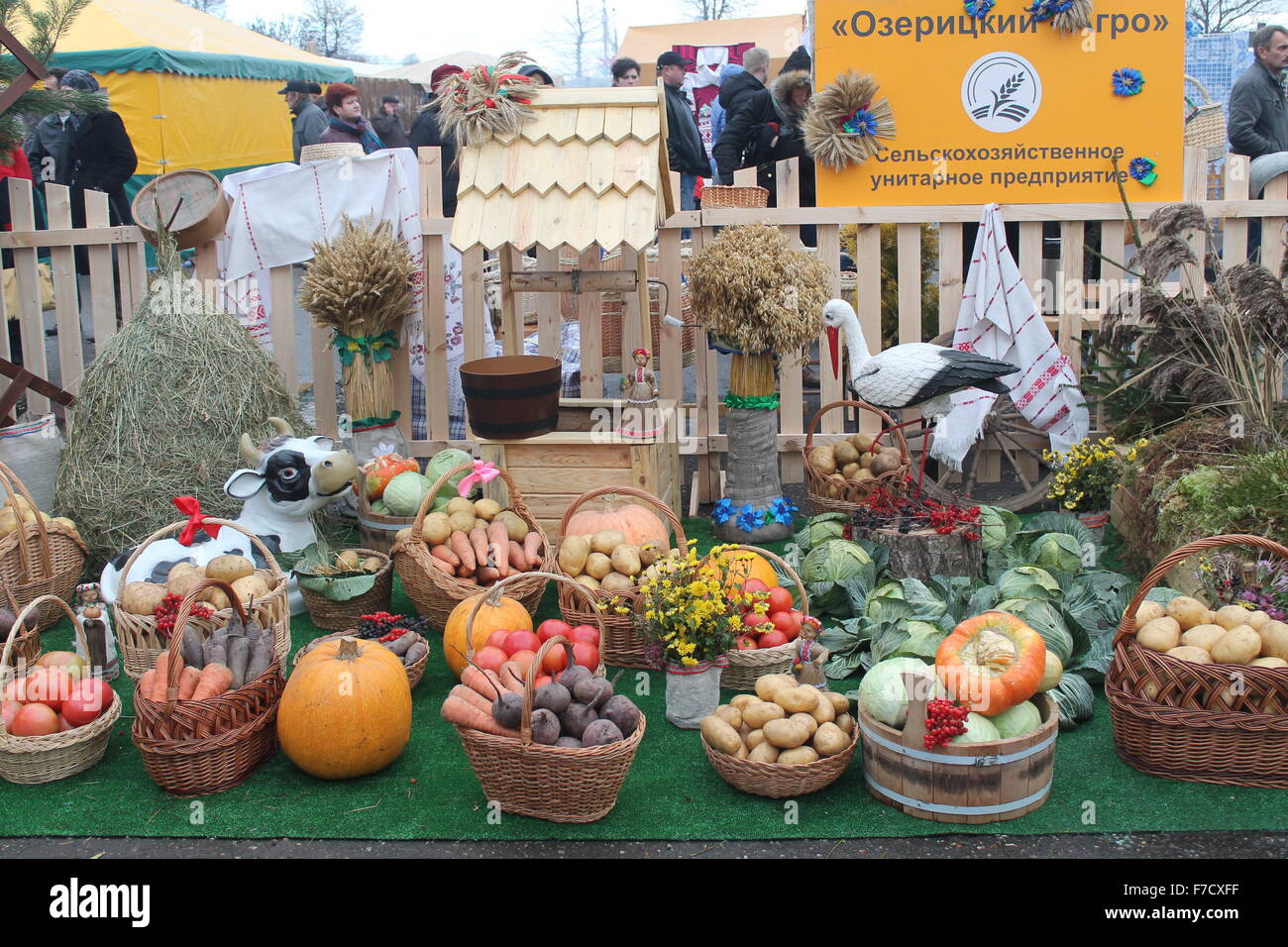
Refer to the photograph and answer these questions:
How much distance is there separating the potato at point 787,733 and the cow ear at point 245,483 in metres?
3.11

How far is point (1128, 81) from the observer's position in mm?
7070

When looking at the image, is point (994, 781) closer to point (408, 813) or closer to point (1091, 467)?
point (408, 813)

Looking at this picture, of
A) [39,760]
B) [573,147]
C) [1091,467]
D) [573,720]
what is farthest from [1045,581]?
[39,760]

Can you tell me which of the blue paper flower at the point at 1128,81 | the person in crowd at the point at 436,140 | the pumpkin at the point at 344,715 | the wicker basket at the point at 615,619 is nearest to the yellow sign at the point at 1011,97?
the blue paper flower at the point at 1128,81

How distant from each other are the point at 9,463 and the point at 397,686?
366 cm

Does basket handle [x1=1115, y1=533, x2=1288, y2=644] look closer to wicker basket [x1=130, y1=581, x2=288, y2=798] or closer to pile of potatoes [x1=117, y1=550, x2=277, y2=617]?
wicker basket [x1=130, y1=581, x2=288, y2=798]

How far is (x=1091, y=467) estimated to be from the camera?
6520mm

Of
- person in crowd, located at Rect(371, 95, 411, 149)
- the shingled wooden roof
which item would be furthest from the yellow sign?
person in crowd, located at Rect(371, 95, 411, 149)

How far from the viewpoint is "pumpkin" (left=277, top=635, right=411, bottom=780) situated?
4.07 metres

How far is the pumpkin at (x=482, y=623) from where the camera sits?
4734 millimetres

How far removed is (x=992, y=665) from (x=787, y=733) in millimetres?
690

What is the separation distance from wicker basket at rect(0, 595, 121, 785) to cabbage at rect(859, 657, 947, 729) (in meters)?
2.68

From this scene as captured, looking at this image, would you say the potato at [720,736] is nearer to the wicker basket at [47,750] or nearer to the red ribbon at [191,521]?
the wicker basket at [47,750]

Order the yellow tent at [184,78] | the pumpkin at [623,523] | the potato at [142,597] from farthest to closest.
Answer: the yellow tent at [184,78] < the pumpkin at [623,523] < the potato at [142,597]
